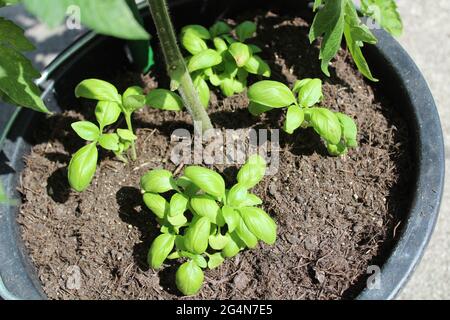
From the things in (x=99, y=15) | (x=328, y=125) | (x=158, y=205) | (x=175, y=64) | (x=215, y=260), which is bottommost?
(x=215, y=260)

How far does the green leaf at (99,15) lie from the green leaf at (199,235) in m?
0.50

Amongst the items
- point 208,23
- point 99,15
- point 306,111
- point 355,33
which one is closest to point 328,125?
point 306,111

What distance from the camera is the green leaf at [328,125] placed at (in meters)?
1.08

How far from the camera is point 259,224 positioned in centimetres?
99

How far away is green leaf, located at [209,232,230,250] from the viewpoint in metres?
1.04

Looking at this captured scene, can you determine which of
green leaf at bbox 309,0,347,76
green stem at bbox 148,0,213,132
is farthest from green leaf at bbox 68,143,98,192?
green leaf at bbox 309,0,347,76

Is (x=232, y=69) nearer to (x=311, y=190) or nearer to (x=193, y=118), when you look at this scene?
(x=193, y=118)

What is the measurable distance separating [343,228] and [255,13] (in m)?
0.57

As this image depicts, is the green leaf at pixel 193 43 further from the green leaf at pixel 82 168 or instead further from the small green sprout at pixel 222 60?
the green leaf at pixel 82 168

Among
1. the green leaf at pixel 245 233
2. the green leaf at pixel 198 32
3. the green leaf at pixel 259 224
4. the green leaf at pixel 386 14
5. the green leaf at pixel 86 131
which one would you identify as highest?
the green leaf at pixel 386 14

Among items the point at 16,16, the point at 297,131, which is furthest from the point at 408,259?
the point at 16,16

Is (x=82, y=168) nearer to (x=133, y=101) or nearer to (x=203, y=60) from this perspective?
(x=133, y=101)

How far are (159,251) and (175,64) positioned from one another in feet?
1.11

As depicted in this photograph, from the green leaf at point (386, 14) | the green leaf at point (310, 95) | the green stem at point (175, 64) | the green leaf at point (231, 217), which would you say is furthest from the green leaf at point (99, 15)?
the green leaf at point (386, 14)
